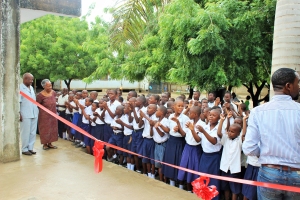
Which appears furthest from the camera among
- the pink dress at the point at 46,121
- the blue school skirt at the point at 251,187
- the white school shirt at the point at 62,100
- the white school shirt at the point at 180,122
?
the white school shirt at the point at 62,100

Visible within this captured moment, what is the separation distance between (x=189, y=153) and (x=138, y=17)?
3.76 m

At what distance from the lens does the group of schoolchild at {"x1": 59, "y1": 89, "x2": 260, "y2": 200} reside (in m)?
3.92

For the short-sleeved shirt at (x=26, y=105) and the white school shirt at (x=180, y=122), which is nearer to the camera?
the white school shirt at (x=180, y=122)

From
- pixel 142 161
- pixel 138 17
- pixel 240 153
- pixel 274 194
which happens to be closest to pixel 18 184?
pixel 142 161

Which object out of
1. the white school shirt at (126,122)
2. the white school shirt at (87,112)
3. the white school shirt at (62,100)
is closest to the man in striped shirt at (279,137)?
the white school shirt at (126,122)

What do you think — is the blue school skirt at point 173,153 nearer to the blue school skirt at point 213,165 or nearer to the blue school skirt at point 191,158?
the blue school skirt at point 191,158

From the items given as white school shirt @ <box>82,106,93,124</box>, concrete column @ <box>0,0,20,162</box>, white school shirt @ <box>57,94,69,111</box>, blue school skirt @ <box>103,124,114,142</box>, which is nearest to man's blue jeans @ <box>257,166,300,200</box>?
blue school skirt @ <box>103,124,114,142</box>

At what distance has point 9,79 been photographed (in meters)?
4.98

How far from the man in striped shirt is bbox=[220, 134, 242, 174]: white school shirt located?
5.24 feet

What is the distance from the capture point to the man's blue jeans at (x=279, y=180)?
2.11 m

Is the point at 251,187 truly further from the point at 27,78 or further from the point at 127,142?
the point at 27,78

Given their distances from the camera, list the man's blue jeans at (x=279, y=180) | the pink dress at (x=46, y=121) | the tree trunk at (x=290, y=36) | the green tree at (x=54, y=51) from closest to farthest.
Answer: the man's blue jeans at (x=279, y=180)
the tree trunk at (x=290, y=36)
the pink dress at (x=46, y=121)
the green tree at (x=54, y=51)

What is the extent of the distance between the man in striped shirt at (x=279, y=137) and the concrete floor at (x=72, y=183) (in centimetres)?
191

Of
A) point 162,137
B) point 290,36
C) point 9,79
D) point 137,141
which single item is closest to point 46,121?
point 9,79
